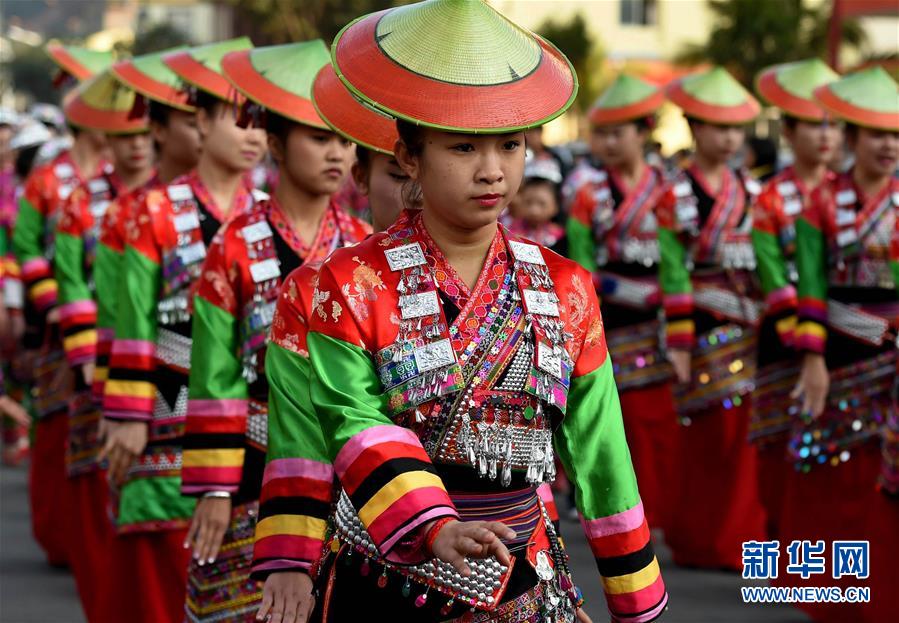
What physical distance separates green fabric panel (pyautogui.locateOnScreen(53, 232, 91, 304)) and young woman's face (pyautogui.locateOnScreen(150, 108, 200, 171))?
4.85 ft

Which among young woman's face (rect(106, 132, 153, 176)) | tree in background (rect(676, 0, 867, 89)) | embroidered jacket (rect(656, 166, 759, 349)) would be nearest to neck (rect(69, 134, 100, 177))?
young woman's face (rect(106, 132, 153, 176))

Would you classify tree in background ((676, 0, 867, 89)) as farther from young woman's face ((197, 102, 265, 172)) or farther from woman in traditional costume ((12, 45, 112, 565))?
young woman's face ((197, 102, 265, 172))

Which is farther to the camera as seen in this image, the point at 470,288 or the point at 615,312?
the point at 615,312

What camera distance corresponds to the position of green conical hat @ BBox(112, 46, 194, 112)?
6520 millimetres

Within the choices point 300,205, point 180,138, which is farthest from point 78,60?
point 300,205

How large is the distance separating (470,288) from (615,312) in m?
6.14

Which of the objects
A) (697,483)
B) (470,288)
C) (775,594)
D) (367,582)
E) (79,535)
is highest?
(470,288)

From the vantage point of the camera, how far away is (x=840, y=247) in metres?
7.43

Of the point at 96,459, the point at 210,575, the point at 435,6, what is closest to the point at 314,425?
the point at 435,6

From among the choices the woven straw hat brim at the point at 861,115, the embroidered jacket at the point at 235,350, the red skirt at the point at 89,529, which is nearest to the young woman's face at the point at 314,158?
the embroidered jacket at the point at 235,350

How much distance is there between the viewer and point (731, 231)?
943 centimetres

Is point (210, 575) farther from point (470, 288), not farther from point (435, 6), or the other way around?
point (435, 6)

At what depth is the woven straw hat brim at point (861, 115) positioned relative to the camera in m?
7.26

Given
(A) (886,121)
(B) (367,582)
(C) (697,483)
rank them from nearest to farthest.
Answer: (B) (367,582) → (A) (886,121) → (C) (697,483)
